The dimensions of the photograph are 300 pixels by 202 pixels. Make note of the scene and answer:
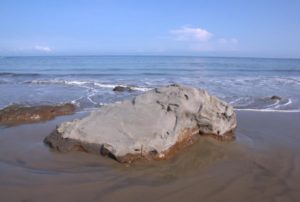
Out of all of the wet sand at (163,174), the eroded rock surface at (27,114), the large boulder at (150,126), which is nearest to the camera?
the wet sand at (163,174)

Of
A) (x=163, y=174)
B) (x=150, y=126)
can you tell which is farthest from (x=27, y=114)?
(x=163, y=174)

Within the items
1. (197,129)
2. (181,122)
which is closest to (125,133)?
(181,122)

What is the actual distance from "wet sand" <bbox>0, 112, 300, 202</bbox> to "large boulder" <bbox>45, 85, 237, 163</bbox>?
219 millimetres

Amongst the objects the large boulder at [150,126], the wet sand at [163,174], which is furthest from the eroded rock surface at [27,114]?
the large boulder at [150,126]

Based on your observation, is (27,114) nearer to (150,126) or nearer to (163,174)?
(150,126)

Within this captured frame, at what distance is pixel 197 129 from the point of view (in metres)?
7.17

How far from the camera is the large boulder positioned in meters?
6.10

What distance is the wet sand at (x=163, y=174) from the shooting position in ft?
15.4

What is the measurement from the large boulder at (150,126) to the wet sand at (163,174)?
219 mm

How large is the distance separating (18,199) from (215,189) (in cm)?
267

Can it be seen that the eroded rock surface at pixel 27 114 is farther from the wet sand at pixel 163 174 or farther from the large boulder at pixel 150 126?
the large boulder at pixel 150 126

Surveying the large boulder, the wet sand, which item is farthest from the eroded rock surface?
the large boulder

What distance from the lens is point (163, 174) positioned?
17.8ft

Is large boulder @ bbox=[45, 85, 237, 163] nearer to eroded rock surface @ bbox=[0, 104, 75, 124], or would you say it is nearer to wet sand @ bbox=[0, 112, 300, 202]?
wet sand @ bbox=[0, 112, 300, 202]
